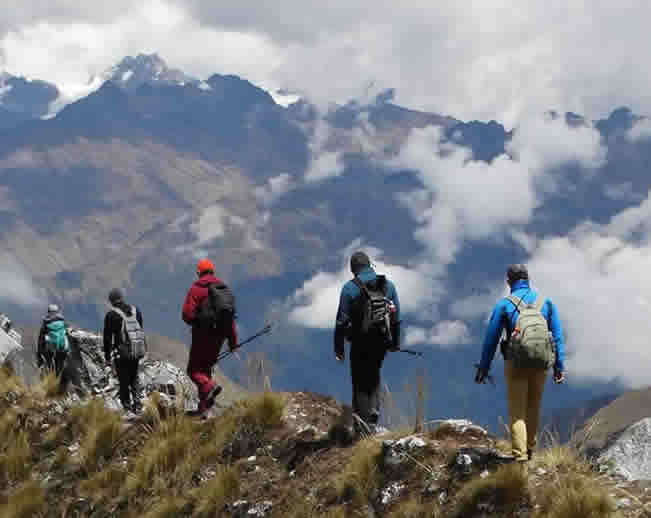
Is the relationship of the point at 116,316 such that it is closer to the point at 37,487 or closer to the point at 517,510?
the point at 37,487

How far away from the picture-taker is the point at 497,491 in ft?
23.6

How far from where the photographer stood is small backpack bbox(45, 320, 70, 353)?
1748cm

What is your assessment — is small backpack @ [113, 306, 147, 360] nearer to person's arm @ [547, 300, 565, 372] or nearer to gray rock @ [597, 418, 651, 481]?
person's arm @ [547, 300, 565, 372]

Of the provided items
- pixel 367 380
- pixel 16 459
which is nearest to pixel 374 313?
pixel 367 380

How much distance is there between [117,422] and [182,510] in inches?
96.2

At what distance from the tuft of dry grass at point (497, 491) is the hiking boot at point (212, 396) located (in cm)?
494

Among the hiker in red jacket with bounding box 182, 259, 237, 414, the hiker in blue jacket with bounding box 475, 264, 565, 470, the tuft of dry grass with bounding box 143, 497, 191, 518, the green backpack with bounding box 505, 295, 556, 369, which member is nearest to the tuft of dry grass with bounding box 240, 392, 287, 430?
the hiker in red jacket with bounding box 182, 259, 237, 414

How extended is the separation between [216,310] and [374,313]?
9.88 feet

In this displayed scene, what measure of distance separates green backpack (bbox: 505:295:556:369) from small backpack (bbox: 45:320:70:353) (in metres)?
12.6

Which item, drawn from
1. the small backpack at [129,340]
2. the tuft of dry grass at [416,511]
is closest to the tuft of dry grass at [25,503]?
the tuft of dry grass at [416,511]

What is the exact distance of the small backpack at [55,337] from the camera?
17484 mm

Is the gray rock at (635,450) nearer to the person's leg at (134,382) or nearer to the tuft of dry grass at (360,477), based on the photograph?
the person's leg at (134,382)

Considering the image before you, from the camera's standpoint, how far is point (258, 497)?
27.6ft

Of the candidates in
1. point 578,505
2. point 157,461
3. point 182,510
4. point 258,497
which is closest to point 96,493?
point 157,461
